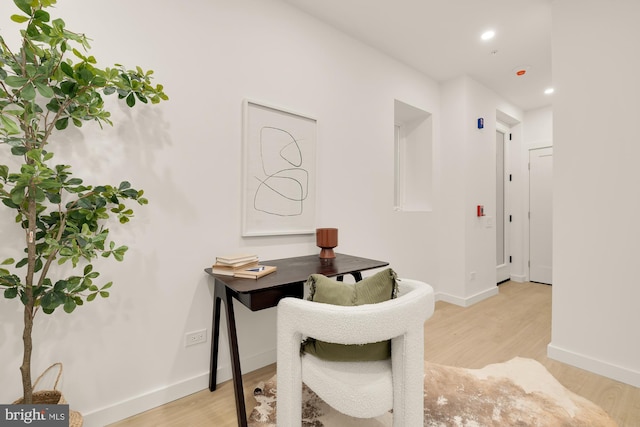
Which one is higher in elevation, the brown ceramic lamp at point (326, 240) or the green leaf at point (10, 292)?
the brown ceramic lamp at point (326, 240)

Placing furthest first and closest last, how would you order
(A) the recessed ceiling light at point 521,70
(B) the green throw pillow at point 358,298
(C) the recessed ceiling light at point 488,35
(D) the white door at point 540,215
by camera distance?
(D) the white door at point 540,215, (A) the recessed ceiling light at point 521,70, (C) the recessed ceiling light at point 488,35, (B) the green throw pillow at point 358,298

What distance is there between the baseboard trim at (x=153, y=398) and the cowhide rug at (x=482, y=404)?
0.96 feet

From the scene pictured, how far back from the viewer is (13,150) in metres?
1.16

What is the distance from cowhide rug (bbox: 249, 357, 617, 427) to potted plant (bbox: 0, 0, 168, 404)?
3.82 feet

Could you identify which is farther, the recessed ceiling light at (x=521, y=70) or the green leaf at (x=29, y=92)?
the recessed ceiling light at (x=521, y=70)

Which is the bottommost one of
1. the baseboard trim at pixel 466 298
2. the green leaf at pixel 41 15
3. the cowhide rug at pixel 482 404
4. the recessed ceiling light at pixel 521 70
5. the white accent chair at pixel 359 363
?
the cowhide rug at pixel 482 404

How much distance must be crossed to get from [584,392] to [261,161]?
8.63 feet

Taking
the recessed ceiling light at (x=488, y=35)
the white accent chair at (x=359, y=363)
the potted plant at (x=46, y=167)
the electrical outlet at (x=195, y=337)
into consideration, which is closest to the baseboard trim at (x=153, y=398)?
the electrical outlet at (x=195, y=337)

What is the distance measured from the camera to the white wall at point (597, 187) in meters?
1.96

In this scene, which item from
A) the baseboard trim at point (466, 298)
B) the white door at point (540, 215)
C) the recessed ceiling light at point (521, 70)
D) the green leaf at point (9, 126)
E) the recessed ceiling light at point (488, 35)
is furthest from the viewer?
the white door at point (540, 215)

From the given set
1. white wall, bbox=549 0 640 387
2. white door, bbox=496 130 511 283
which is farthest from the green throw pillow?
white door, bbox=496 130 511 283

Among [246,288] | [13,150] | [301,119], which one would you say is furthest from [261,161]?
[13,150]

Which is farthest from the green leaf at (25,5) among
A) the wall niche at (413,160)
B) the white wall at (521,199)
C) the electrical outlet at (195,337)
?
the white wall at (521,199)

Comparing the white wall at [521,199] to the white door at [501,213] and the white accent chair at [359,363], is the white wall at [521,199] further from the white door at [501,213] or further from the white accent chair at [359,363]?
the white accent chair at [359,363]
